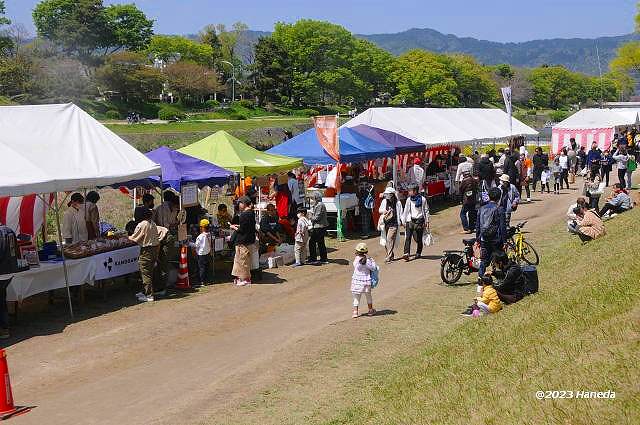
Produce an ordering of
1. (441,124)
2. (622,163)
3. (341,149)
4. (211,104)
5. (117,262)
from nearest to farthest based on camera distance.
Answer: (117,262) < (341,149) < (622,163) < (441,124) < (211,104)

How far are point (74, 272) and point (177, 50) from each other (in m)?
96.1

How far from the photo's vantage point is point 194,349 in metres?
10.7

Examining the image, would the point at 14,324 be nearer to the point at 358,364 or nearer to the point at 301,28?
the point at 358,364

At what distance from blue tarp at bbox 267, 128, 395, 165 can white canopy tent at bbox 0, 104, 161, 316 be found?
5982mm

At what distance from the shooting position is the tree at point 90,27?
90.9 m

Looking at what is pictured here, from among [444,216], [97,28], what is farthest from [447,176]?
[97,28]

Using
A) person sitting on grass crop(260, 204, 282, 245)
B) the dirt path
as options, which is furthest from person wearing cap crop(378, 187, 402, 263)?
person sitting on grass crop(260, 204, 282, 245)

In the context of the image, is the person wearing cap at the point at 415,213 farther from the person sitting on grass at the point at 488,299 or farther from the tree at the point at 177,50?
the tree at the point at 177,50

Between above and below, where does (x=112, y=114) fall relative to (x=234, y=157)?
above

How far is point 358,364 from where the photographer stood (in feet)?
31.8

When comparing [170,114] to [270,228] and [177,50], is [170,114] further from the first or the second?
[270,228]

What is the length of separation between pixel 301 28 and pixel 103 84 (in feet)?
107

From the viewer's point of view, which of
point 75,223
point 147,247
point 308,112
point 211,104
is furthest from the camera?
point 211,104

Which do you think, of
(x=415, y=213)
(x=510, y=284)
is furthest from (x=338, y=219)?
(x=510, y=284)
